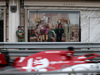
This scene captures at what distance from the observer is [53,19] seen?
10.4m

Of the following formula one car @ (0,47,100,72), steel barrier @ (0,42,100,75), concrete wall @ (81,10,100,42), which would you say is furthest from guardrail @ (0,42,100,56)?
concrete wall @ (81,10,100,42)

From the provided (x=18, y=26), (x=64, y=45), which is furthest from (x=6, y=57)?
(x=18, y=26)

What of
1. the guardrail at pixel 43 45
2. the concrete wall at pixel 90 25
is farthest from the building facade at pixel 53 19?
the guardrail at pixel 43 45

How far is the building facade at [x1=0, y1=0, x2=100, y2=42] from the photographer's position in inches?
396

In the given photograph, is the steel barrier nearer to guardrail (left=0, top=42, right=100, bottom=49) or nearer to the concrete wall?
guardrail (left=0, top=42, right=100, bottom=49)

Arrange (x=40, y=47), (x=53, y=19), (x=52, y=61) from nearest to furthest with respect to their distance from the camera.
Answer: (x=52, y=61)
(x=40, y=47)
(x=53, y=19)

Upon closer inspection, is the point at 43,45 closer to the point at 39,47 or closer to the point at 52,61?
the point at 39,47

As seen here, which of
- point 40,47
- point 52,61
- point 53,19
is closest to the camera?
point 52,61

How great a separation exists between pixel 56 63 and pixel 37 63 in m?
0.50

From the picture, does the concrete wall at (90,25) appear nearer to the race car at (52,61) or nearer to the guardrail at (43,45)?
the guardrail at (43,45)

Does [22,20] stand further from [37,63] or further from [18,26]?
[37,63]

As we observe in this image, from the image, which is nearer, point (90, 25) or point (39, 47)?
point (39, 47)

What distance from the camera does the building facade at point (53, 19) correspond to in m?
10.0

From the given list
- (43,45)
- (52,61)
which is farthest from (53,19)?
(52,61)
